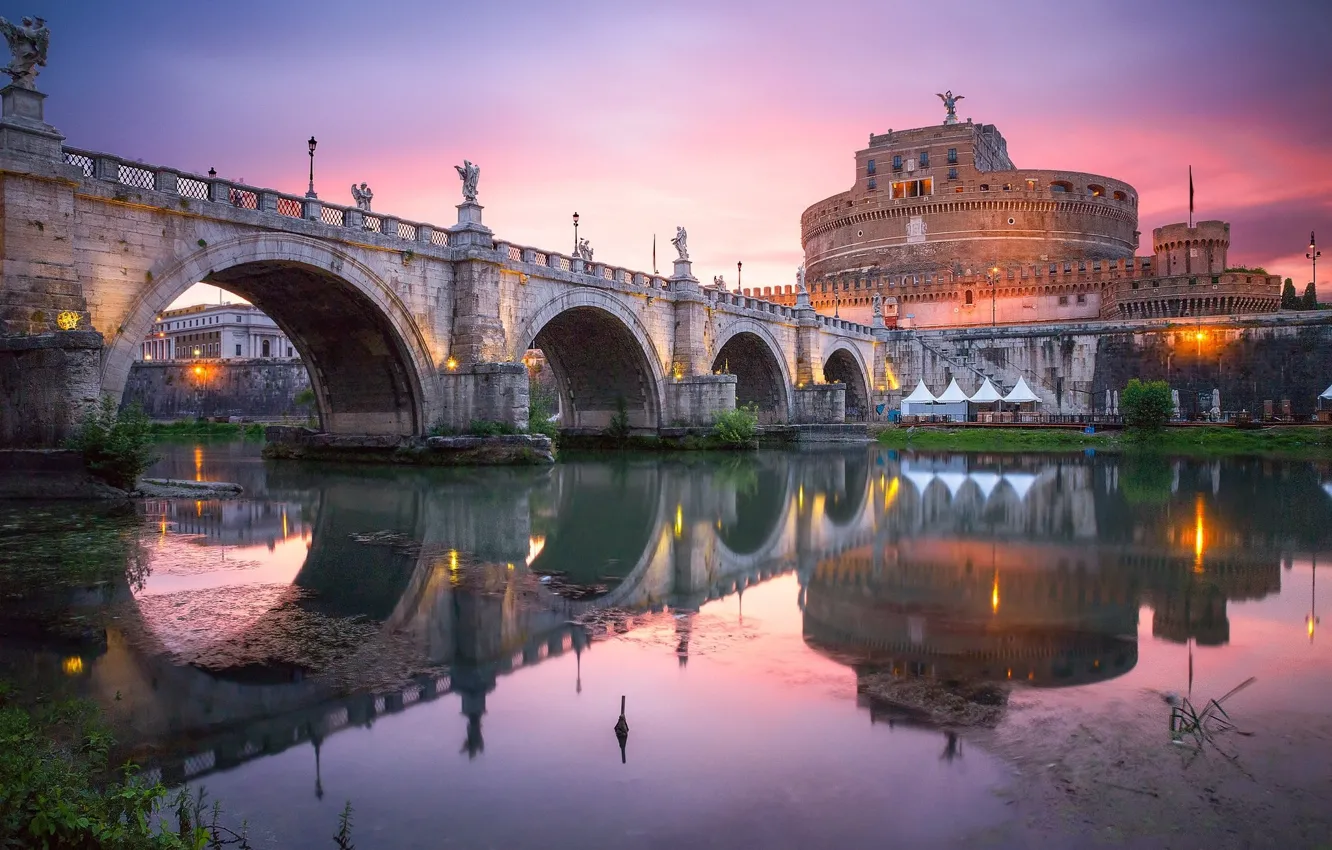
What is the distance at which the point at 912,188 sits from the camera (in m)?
74.6

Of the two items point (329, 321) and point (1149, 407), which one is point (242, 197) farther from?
point (1149, 407)

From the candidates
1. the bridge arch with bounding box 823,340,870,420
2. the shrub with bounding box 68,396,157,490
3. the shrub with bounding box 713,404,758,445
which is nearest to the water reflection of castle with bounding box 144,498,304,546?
the shrub with bounding box 68,396,157,490

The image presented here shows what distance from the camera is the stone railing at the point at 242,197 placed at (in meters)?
17.6

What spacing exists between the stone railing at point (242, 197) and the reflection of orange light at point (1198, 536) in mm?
19538

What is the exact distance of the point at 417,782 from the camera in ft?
15.6

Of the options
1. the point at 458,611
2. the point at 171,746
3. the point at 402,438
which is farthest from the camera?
the point at 402,438

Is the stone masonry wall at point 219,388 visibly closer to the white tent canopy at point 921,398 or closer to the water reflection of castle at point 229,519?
the white tent canopy at point 921,398

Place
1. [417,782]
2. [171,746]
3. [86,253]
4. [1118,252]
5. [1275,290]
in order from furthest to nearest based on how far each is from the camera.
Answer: [1118,252] → [1275,290] → [86,253] → [171,746] → [417,782]

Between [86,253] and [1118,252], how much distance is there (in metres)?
74.8

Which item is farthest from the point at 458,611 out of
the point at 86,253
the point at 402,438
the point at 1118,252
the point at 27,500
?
the point at 1118,252

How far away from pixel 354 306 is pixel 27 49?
982 cm

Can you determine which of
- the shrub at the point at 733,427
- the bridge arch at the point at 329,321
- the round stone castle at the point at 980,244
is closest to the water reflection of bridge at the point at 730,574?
the bridge arch at the point at 329,321

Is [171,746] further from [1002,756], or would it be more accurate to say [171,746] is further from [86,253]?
[86,253]

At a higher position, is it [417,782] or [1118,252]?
[1118,252]
